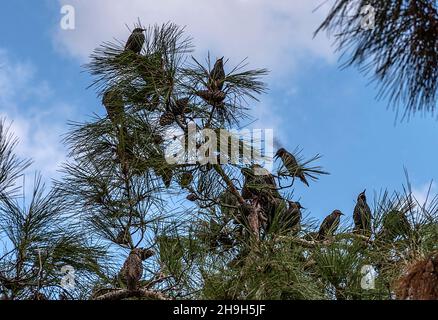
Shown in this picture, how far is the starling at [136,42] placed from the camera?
153 inches

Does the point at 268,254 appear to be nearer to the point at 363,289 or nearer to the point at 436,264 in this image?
the point at 363,289

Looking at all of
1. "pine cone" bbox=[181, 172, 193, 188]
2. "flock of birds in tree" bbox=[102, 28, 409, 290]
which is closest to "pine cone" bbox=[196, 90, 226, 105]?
"flock of birds in tree" bbox=[102, 28, 409, 290]

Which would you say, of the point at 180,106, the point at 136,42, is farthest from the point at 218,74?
the point at 136,42

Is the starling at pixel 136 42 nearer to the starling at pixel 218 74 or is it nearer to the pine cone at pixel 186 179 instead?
the starling at pixel 218 74

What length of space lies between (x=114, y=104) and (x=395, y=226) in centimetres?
141

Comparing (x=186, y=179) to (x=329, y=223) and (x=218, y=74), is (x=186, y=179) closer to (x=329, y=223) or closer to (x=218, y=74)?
(x=218, y=74)

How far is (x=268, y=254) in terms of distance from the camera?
2.92m

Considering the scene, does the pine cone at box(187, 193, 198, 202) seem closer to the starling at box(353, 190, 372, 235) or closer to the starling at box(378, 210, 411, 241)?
the starling at box(353, 190, 372, 235)

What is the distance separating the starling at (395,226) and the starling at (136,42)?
4.74ft

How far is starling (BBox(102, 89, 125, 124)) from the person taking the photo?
377 cm

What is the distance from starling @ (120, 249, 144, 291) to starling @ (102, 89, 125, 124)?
0.93 metres

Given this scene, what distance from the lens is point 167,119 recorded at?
143 inches
